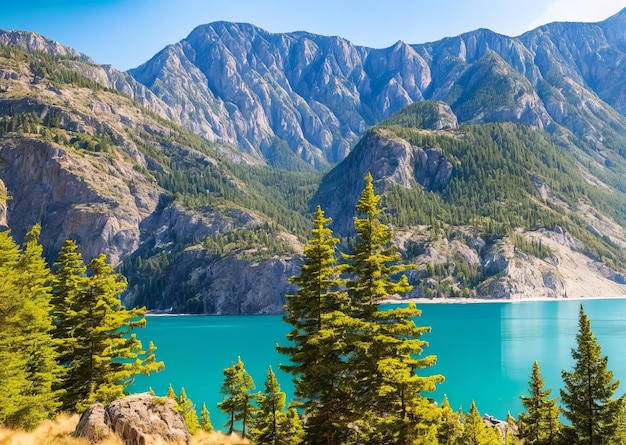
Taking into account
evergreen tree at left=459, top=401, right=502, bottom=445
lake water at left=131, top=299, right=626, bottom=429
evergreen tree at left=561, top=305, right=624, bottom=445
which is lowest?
lake water at left=131, top=299, right=626, bottom=429

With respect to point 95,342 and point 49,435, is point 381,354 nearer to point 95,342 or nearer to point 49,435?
point 49,435

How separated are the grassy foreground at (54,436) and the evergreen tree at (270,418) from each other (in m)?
18.2

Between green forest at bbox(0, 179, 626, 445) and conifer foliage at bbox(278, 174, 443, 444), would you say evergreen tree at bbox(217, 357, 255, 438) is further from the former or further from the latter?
conifer foliage at bbox(278, 174, 443, 444)

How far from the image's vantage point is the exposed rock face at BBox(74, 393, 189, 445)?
20.3m

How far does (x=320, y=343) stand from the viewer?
25.2m

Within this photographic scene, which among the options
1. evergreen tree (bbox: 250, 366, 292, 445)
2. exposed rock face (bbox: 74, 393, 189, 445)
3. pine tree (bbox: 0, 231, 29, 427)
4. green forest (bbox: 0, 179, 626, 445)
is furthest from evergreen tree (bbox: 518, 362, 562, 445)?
pine tree (bbox: 0, 231, 29, 427)

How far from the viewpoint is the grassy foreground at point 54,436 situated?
17.4 m

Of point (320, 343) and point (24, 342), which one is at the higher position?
point (320, 343)

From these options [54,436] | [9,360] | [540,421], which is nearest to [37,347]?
[9,360]

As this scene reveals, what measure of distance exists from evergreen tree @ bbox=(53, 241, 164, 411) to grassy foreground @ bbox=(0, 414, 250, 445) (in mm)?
3007

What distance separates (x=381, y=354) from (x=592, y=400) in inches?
731

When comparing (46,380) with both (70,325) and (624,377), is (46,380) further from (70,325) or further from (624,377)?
(624,377)

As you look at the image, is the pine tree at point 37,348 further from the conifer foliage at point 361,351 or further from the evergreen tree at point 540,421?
the evergreen tree at point 540,421

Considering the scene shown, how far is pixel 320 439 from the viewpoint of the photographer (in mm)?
25328
